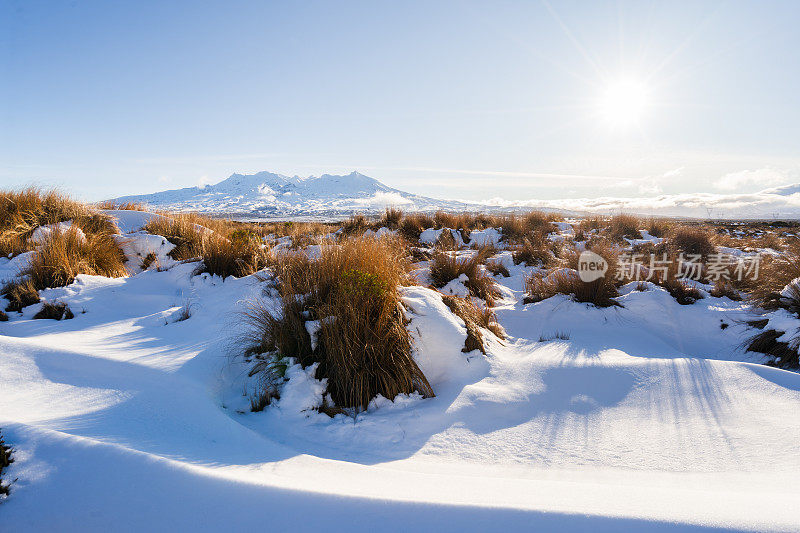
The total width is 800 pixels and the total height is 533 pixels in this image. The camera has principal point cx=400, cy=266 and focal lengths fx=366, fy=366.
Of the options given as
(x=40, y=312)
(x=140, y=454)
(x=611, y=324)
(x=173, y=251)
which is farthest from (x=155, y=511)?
(x=173, y=251)

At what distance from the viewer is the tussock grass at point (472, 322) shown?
3.61 metres

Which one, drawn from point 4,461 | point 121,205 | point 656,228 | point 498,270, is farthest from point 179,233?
point 656,228

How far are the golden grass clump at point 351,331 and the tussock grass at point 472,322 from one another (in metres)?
0.73

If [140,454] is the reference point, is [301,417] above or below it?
below

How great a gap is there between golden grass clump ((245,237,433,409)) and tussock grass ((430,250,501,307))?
2.80 m

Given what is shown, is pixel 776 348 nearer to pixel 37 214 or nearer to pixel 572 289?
pixel 572 289

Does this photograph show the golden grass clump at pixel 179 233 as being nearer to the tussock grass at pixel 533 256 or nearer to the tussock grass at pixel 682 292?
the tussock grass at pixel 533 256

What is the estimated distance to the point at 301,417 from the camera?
2.77 m

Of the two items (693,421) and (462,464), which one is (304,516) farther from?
(693,421)

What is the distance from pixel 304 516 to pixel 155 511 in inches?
25.1

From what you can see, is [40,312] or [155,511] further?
[40,312]

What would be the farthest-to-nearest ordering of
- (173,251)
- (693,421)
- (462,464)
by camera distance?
1. (173,251)
2. (693,421)
3. (462,464)

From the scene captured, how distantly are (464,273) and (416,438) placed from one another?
413 centimetres

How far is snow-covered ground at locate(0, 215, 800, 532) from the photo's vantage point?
1526 mm
